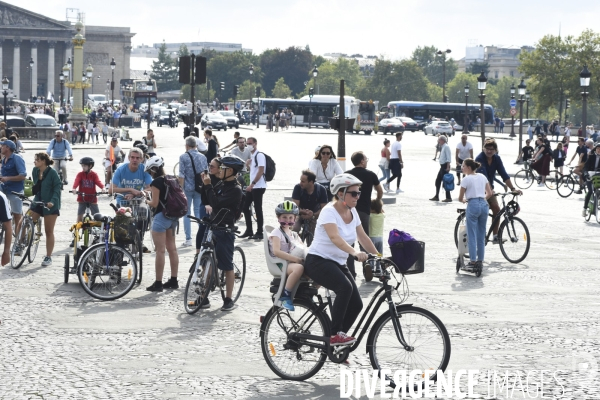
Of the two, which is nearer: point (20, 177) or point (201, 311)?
point (201, 311)

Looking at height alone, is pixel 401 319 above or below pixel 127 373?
above

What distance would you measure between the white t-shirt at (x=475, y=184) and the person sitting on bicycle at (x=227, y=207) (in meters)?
3.97

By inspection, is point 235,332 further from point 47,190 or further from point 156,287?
point 47,190

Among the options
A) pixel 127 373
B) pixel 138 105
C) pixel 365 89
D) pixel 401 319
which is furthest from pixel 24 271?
pixel 365 89

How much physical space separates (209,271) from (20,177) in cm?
525

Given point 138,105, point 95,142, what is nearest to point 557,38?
point 95,142

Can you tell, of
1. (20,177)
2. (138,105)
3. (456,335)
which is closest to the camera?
(456,335)

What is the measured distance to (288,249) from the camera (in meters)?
9.53

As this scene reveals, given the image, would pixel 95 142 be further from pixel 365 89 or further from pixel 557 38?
pixel 365 89

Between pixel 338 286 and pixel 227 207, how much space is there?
3.50 metres

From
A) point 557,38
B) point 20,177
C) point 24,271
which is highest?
point 557,38

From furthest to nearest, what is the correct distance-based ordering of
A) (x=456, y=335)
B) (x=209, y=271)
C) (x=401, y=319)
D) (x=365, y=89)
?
(x=365, y=89), (x=209, y=271), (x=456, y=335), (x=401, y=319)

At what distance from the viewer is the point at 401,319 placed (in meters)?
8.06

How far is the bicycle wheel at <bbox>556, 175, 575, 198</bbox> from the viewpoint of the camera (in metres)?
29.5
